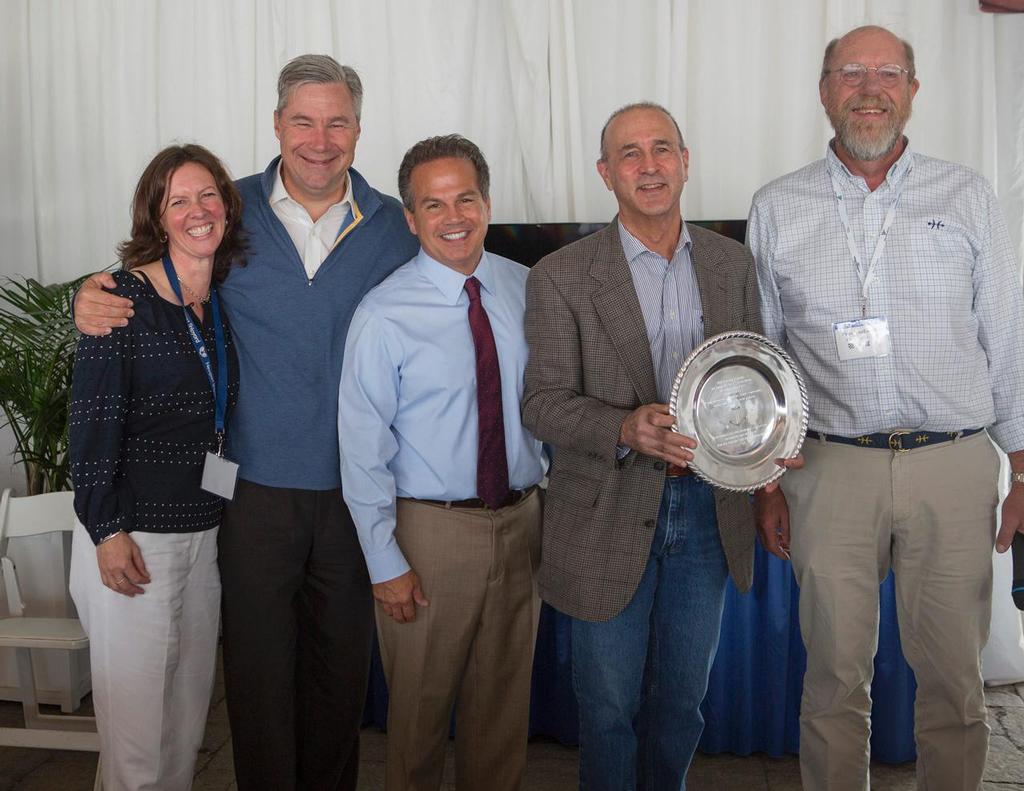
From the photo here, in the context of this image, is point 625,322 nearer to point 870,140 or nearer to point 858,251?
point 858,251

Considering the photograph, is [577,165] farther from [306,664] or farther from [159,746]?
[159,746]

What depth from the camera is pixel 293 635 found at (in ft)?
8.20

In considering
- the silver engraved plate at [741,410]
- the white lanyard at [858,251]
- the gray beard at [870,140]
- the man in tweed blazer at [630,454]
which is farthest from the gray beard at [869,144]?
the silver engraved plate at [741,410]

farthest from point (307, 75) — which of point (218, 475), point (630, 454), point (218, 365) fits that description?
point (630, 454)

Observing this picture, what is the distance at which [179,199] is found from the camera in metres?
2.27

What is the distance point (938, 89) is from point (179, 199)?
264 centimetres

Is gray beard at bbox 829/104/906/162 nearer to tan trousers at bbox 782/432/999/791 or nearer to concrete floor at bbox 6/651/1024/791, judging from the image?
tan trousers at bbox 782/432/999/791

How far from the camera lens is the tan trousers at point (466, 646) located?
7.45 feet

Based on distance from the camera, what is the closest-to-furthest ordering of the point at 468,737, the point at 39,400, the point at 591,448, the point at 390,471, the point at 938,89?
the point at 591,448 → the point at 390,471 → the point at 468,737 → the point at 39,400 → the point at 938,89

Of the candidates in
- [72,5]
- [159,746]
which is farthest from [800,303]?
[72,5]

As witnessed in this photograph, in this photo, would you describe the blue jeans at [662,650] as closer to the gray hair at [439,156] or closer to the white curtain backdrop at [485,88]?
the gray hair at [439,156]

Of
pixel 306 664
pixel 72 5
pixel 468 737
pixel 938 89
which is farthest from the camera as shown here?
pixel 72 5

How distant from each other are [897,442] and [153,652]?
1.75 meters

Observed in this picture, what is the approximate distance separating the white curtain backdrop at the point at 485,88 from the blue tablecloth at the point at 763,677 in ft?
4.66
